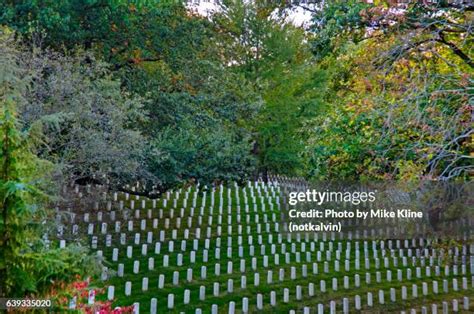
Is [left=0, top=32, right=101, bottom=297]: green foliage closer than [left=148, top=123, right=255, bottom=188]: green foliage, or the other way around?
[left=0, top=32, right=101, bottom=297]: green foliage

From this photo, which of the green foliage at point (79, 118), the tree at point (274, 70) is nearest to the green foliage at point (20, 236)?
the green foliage at point (79, 118)

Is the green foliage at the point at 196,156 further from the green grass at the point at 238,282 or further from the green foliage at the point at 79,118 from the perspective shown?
the green grass at the point at 238,282

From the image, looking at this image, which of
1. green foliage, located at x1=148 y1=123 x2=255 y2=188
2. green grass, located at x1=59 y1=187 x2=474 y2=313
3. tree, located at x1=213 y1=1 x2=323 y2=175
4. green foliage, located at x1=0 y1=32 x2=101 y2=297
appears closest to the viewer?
green foliage, located at x1=0 y1=32 x2=101 y2=297

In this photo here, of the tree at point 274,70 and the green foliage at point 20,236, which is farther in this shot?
the tree at point 274,70

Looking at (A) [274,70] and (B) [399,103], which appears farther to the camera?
(A) [274,70]

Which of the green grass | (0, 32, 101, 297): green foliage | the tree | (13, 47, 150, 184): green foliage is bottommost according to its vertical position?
the green grass

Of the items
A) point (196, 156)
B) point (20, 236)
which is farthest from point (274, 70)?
point (20, 236)

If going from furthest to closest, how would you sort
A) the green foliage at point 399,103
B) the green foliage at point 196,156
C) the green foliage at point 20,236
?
the green foliage at point 196,156 < the green foliage at point 399,103 < the green foliage at point 20,236

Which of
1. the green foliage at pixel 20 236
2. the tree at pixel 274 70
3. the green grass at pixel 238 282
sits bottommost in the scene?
the green grass at pixel 238 282

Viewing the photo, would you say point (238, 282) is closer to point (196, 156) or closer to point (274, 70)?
point (196, 156)

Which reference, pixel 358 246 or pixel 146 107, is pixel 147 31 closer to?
pixel 146 107

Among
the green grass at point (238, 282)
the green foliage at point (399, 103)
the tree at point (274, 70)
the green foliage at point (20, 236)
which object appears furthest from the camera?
the tree at point (274, 70)

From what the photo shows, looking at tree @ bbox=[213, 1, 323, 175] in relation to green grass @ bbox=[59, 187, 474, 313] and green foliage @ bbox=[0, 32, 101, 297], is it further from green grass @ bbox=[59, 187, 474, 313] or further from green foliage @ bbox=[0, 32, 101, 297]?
green foliage @ bbox=[0, 32, 101, 297]

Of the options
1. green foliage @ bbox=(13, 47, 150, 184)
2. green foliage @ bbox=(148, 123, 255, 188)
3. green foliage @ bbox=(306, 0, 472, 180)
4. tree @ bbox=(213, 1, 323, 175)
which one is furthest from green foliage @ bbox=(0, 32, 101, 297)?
tree @ bbox=(213, 1, 323, 175)
